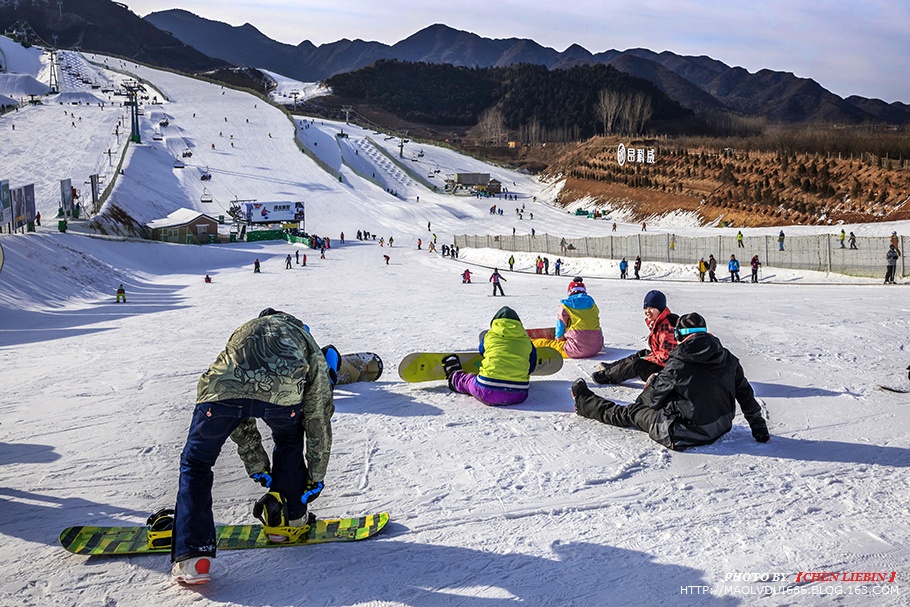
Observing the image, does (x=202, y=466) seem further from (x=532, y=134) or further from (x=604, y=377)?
(x=532, y=134)

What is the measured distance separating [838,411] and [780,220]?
164 ft

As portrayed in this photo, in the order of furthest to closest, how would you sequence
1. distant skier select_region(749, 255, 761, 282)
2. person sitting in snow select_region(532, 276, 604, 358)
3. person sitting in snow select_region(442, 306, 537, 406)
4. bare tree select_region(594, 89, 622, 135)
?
bare tree select_region(594, 89, 622, 135) < distant skier select_region(749, 255, 761, 282) < person sitting in snow select_region(532, 276, 604, 358) < person sitting in snow select_region(442, 306, 537, 406)

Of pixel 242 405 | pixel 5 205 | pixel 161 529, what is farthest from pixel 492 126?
pixel 242 405

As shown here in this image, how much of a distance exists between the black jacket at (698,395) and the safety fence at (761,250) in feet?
65.6

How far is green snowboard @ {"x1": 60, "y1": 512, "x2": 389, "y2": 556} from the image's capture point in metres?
4.13

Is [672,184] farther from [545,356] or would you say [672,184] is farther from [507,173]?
[545,356]

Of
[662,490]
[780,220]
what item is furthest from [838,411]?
[780,220]

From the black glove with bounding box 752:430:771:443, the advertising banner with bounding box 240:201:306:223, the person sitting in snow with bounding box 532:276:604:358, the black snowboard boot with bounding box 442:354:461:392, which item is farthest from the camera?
the advertising banner with bounding box 240:201:306:223

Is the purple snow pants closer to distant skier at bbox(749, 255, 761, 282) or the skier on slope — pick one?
the skier on slope

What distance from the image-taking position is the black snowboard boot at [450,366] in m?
7.61

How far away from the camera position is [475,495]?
16.3 ft

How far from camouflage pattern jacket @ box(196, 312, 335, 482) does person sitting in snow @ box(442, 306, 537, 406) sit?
2.92 meters

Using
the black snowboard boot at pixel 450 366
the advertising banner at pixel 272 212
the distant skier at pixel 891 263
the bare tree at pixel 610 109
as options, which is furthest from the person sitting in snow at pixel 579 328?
the bare tree at pixel 610 109

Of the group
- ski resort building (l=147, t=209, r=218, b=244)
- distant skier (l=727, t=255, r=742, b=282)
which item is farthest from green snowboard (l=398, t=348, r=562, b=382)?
ski resort building (l=147, t=209, r=218, b=244)
